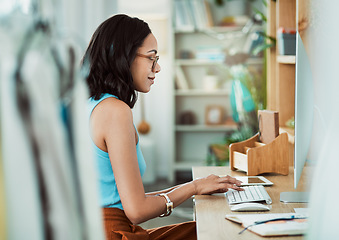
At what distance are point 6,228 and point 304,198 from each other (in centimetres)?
114

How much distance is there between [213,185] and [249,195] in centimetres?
12

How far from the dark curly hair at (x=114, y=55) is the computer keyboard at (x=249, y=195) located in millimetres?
471

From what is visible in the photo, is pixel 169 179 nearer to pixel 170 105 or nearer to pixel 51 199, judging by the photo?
pixel 170 105

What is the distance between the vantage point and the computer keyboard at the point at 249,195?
4.88 ft

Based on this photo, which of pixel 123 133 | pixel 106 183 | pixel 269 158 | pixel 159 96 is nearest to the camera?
pixel 123 133

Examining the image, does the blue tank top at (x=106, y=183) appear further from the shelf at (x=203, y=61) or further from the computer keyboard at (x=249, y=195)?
the shelf at (x=203, y=61)

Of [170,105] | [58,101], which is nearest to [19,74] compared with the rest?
[58,101]

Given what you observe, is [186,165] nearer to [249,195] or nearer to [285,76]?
[285,76]

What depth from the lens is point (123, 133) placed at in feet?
4.08

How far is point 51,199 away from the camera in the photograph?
2.15 feet

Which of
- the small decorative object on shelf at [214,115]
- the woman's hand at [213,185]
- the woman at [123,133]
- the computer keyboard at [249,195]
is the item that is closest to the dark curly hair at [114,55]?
the woman at [123,133]

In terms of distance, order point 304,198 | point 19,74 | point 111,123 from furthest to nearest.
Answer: point 304,198, point 111,123, point 19,74

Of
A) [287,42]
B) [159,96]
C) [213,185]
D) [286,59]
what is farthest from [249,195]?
[159,96]

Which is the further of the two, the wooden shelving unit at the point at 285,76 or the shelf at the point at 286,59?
the wooden shelving unit at the point at 285,76
